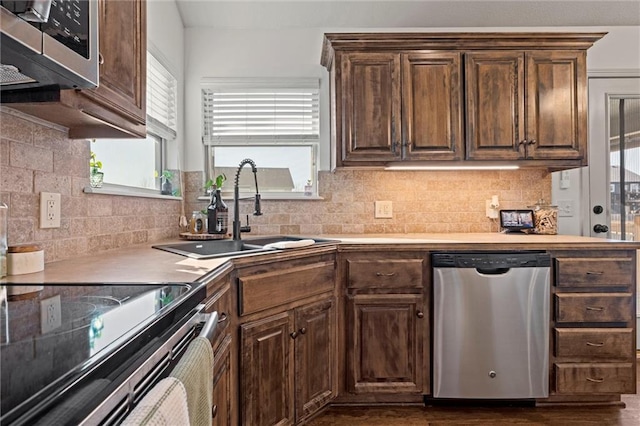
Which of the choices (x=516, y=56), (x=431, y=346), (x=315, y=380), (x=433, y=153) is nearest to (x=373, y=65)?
(x=433, y=153)

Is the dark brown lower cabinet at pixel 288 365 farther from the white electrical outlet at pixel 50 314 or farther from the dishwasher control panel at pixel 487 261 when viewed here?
the white electrical outlet at pixel 50 314

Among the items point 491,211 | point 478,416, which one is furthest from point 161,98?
point 478,416

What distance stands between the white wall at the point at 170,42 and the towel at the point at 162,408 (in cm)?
214

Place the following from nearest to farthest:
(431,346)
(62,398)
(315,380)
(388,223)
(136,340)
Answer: (62,398), (136,340), (315,380), (431,346), (388,223)

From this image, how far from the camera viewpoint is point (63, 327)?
0.68m

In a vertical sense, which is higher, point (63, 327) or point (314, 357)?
point (63, 327)

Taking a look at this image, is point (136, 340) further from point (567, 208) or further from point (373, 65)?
point (567, 208)

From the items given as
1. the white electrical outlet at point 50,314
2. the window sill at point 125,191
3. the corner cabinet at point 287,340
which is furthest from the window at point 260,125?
the white electrical outlet at point 50,314

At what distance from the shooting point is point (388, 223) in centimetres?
291

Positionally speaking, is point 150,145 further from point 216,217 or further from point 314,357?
point 314,357

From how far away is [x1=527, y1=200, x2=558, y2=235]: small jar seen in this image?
8.89 feet

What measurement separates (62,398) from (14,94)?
101cm

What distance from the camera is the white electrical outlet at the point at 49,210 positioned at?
1.38 meters

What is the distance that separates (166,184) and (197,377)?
2075 mm
